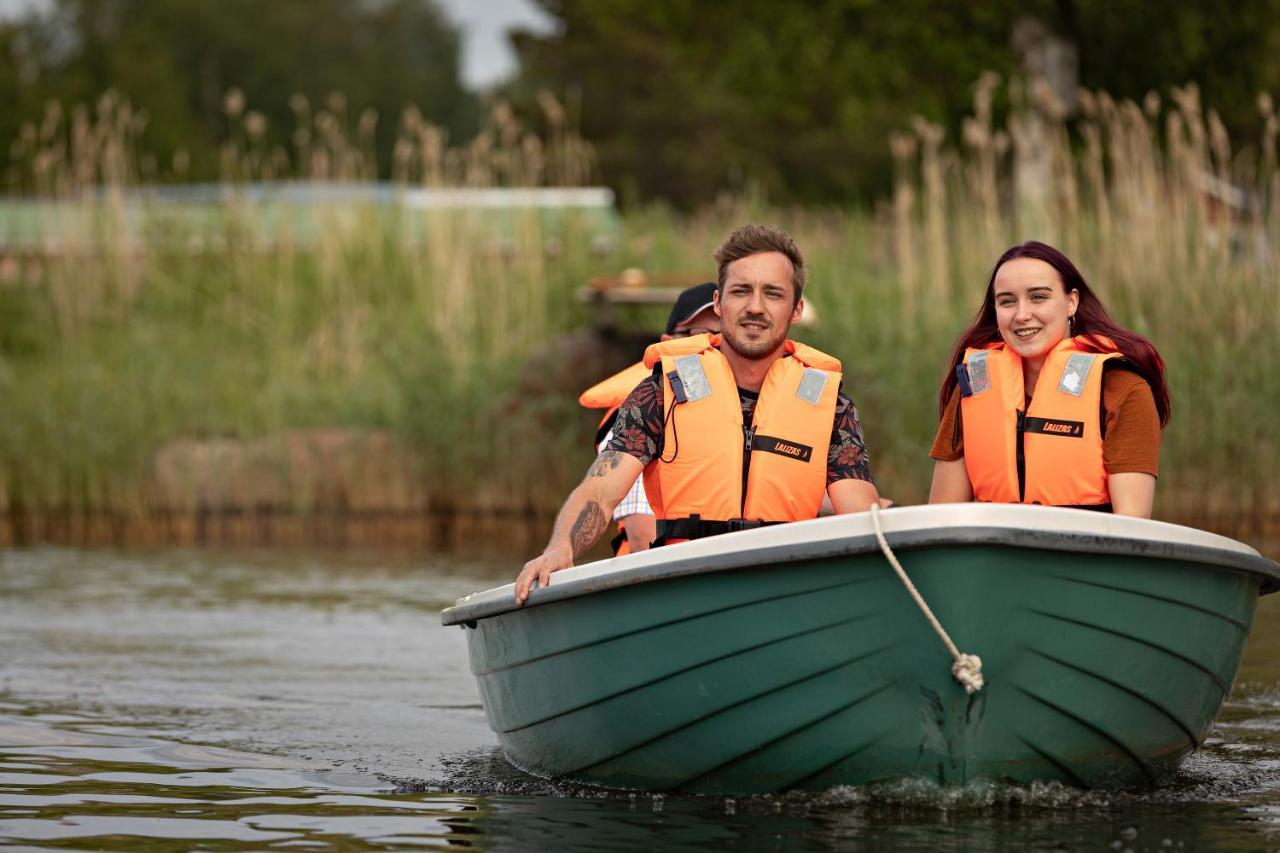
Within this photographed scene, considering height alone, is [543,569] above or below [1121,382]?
below

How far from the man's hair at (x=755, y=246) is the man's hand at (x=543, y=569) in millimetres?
756

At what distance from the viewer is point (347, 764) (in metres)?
5.58

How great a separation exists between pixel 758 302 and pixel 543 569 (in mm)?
826

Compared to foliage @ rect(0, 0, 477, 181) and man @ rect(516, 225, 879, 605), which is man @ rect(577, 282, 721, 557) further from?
foliage @ rect(0, 0, 477, 181)

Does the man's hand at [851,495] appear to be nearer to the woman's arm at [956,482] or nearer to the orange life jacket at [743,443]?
the orange life jacket at [743,443]

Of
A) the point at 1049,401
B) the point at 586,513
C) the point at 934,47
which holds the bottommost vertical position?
the point at 586,513

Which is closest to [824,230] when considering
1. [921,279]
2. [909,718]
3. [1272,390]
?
[921,279]

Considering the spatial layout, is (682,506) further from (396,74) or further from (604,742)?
(396,74)

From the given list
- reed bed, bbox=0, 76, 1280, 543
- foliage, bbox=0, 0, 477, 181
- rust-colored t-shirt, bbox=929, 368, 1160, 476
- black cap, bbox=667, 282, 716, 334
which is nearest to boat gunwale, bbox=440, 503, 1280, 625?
rust-colored t-shirt, bbox=929, 368, 1160, 476

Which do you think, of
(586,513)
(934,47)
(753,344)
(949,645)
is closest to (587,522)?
(586,513)

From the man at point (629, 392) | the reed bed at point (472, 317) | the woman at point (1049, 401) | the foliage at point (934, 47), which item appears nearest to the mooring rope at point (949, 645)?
the woman at point (1049, 401)

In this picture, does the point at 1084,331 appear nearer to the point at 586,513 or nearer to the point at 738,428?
the point at 738,428

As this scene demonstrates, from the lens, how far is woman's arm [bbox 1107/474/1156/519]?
472 cm

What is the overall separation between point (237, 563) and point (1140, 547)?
6.99 meters
